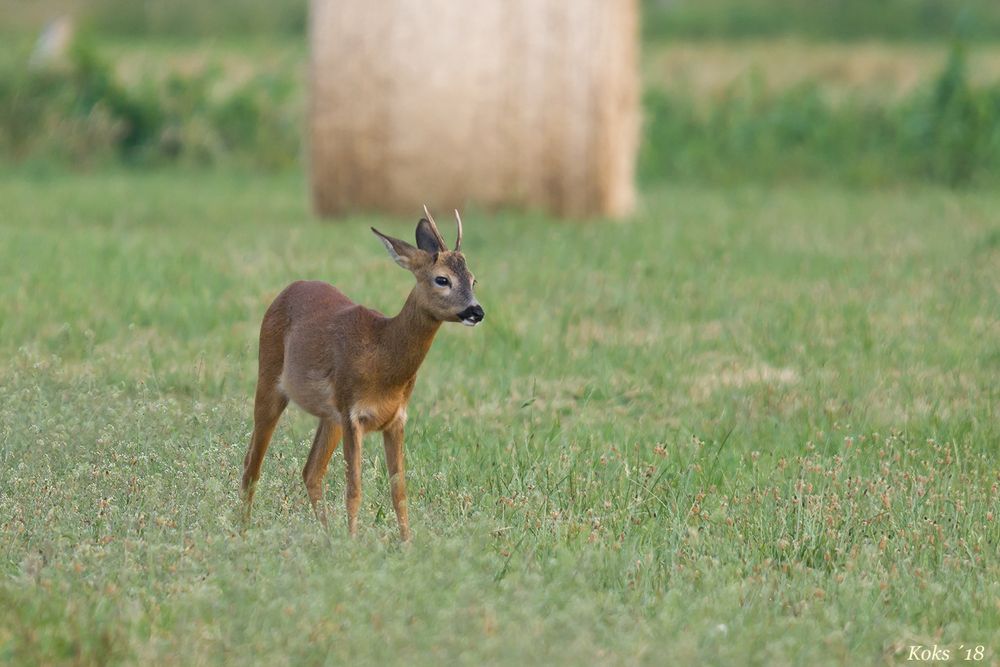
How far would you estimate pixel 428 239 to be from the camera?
5.57 m

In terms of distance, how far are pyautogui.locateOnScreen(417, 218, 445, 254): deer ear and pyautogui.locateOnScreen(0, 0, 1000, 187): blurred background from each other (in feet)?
37.5

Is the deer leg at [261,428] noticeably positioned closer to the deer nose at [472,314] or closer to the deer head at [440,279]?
the deer head at [440,279]

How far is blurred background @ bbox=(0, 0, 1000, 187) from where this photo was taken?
653 inches

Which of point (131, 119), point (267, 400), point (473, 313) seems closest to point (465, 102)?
point (131, 119)

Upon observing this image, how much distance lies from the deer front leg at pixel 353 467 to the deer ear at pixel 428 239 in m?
0.57

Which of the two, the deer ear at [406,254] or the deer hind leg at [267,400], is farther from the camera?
the deer hind leg at [267,400]

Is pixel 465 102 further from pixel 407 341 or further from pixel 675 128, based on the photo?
pixel 407 341

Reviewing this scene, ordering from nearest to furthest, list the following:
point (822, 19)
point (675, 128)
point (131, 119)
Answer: point (131, 119)
point (675, 128)
point (822, 19)

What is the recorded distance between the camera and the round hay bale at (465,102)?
12.5 metres

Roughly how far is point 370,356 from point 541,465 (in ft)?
3.48

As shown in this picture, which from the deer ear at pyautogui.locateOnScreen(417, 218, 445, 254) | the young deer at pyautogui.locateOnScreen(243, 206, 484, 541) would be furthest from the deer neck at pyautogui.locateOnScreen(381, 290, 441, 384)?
the deer ear at pyautogui.locateOnScreen(417, 218, 445, 254)

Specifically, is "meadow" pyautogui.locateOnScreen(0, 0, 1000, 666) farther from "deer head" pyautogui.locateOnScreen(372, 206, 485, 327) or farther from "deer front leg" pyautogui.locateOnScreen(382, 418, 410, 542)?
"deer head" pyautogui.locateOnScreen(372, 206, 485, 327)

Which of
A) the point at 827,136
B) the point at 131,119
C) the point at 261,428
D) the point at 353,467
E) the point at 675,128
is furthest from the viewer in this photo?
the point at 675,128

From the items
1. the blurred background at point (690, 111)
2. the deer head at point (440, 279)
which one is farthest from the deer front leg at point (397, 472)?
the blurred background at point (690, 111)
